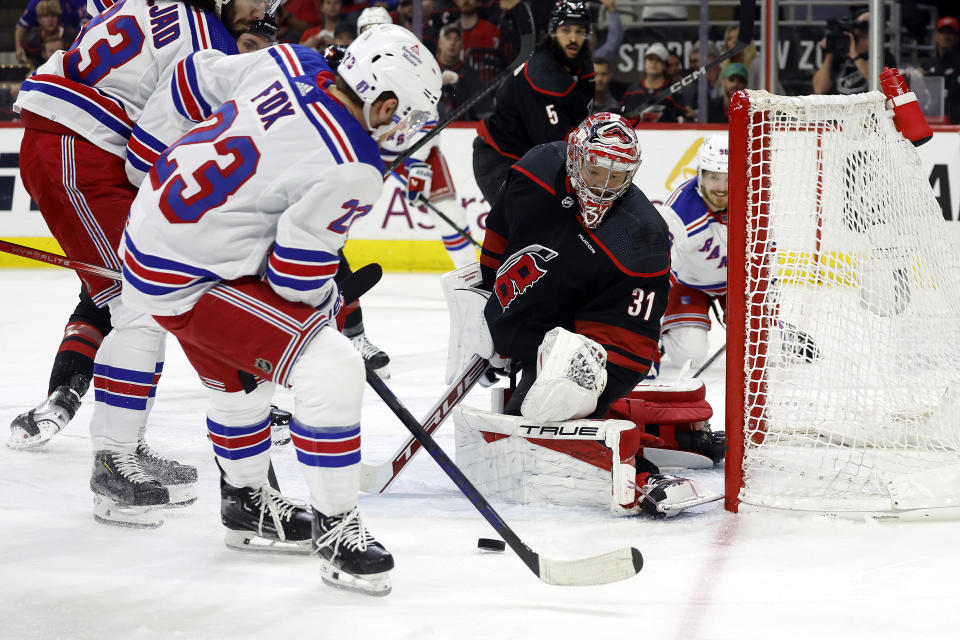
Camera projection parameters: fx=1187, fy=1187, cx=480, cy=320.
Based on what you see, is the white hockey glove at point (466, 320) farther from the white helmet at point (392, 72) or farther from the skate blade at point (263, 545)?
the white helmet at point (392, 72)

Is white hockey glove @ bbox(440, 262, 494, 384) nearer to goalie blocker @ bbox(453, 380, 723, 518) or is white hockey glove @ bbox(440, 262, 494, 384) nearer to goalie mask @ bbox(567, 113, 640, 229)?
goalie blocker @ bbox(453, 380, 723, 518)

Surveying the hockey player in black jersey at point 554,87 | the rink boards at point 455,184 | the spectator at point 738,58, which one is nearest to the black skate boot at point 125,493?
the hockey player in black jersey at point 554,87

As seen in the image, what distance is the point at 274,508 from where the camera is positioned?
2221 millimetres

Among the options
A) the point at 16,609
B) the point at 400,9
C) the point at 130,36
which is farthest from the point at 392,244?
the point at 16,609

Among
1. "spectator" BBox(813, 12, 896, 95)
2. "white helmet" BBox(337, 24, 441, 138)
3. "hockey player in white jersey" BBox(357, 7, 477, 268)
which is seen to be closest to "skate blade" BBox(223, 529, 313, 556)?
"white helmet" BBox(337, 24, 441, 138)

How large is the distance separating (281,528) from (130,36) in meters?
1.08

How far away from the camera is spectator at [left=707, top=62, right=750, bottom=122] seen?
661cm

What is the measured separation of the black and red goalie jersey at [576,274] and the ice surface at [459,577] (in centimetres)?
36

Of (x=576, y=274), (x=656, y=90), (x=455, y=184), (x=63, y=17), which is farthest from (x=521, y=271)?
(x=63, y=17)

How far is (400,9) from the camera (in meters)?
6.91

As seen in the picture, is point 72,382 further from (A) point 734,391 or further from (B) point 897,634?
(B) point 897,634

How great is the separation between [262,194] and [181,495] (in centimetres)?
90

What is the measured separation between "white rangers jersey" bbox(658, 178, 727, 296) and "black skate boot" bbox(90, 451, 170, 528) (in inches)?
80.1

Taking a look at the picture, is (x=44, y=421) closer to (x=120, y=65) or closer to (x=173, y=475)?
(x=173, y=475)
